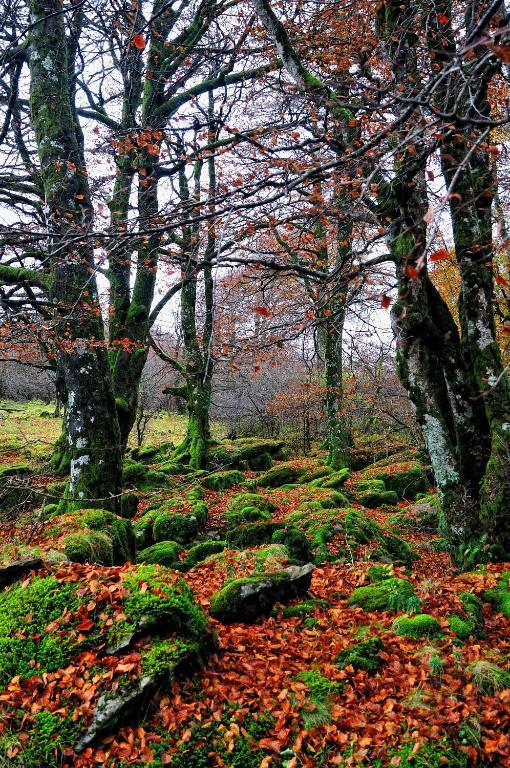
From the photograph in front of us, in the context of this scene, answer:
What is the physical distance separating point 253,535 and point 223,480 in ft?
17.2

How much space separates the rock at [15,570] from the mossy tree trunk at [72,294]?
2.67 meters

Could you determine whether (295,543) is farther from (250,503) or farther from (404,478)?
(404,478)

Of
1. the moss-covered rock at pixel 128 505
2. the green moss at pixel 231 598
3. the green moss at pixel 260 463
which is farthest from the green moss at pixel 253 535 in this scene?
the green moss at pixel 260 463

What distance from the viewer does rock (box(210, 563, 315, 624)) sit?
13.2 ft

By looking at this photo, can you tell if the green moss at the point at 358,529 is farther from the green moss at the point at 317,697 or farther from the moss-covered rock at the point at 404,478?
the moss-covered rock at the point at 404,478

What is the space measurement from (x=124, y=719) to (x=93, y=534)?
93.0 inches

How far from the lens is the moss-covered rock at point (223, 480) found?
12.2 meters

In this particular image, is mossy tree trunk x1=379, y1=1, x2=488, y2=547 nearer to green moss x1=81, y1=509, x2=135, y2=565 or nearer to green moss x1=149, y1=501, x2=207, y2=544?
green moss x1=81, y1=509, x2=135, y2=565

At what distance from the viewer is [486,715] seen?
290 cm

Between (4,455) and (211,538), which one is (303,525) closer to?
(211,538)

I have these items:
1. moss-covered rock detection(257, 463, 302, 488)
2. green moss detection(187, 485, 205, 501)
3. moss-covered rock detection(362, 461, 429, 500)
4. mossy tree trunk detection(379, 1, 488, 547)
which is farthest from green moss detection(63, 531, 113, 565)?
moss-covered rock detection(362, 461, 429, 500)

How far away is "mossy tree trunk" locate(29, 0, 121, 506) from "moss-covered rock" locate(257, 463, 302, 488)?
740 cm

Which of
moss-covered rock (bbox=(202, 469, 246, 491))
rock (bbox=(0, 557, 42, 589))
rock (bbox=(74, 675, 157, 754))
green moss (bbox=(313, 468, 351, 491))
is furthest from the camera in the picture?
moss-covered rock (bbox=(202, 469, 246, 491))

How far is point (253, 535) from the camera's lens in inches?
291
